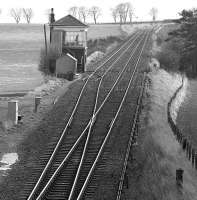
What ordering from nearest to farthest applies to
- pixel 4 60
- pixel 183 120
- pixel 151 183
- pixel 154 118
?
pixel 151 183, pixel 154 118, pixel 183 120, pixel 4 60

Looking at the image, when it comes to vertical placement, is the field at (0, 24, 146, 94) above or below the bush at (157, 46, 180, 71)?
below

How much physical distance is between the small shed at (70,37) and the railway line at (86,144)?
8310 millimetres

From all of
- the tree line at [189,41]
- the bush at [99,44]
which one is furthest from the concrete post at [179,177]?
the bush at [99,44]

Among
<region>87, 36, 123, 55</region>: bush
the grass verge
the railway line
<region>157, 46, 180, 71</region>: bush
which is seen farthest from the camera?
<region>87, 36, 123, 55</region>: bush

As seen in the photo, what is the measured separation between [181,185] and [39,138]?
7506mm

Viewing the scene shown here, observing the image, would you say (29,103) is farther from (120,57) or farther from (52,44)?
(120,57)

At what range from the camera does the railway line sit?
52.5ft

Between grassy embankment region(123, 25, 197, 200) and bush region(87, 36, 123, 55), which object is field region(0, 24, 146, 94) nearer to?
bush region(87, 36, 123, 55)

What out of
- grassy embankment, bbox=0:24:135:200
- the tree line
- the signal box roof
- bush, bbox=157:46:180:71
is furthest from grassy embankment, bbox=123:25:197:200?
bush, bbox=157:46:180:71

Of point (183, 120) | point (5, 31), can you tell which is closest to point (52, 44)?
point (183, 120)

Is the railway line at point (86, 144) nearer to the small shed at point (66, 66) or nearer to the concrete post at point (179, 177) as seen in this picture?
the concrete post at point (179, 177)

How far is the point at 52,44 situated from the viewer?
1786 inches

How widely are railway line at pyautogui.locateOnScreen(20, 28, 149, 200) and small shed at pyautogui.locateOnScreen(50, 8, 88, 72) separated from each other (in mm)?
8310

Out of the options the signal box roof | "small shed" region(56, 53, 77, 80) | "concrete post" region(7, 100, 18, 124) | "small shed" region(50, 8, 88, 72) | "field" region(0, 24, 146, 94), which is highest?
the signal box roof
